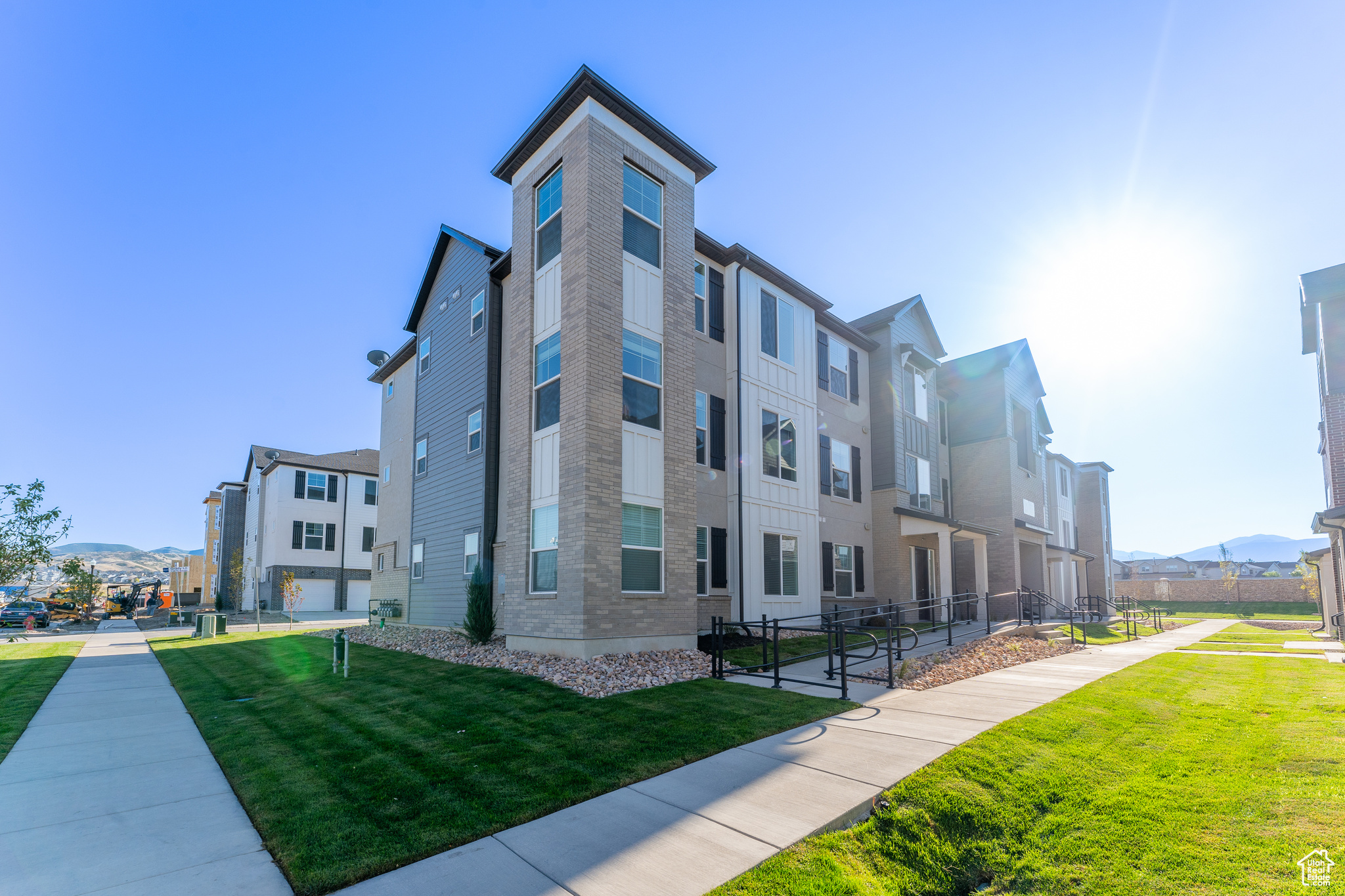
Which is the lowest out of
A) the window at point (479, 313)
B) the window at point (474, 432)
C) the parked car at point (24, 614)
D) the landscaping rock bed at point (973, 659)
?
the parked car at point (24, 614)

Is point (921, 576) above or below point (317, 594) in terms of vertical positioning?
above

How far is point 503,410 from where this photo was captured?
1781 cm

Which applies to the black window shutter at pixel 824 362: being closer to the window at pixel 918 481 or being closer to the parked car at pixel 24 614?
the window at pixel 918 481

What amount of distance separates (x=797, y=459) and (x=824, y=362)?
3817 millimetres

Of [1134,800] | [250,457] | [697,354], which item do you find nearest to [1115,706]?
[1134,800]

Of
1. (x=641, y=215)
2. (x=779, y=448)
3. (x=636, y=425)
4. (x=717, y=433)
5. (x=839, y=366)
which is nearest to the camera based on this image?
(x=636, y=425)

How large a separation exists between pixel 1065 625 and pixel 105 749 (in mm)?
23184

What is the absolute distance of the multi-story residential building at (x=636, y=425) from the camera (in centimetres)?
1330

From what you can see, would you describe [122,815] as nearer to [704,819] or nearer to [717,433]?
[704,819]

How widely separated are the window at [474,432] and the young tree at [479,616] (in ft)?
13.0

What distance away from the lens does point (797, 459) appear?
19250 millimetres

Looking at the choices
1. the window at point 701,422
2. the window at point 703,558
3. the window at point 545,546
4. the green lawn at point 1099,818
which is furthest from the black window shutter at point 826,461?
the green lawn at point 1099,818

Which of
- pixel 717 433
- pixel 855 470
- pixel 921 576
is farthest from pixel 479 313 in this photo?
pixel 921 576

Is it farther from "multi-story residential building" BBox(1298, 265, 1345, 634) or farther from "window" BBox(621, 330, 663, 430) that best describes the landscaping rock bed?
"multi-story residential building" BBox(1298, 265, 1345, 634)
